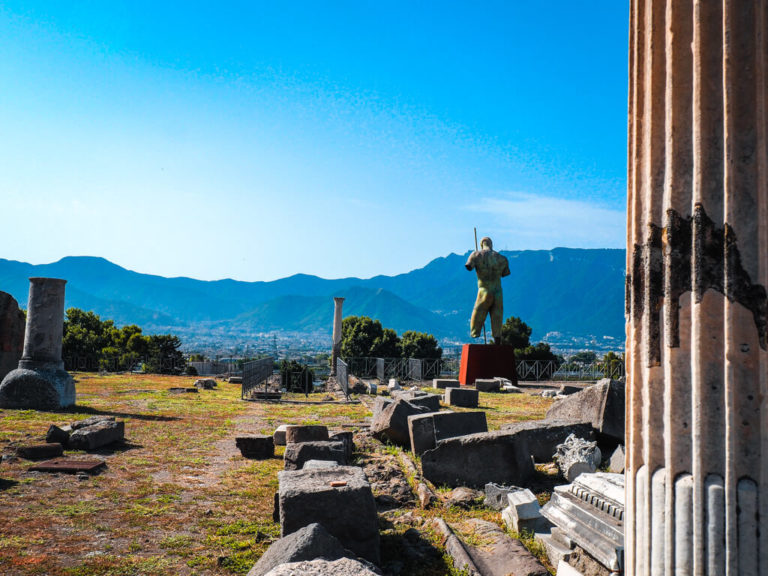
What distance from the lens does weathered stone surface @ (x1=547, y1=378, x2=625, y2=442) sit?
8.25 metres

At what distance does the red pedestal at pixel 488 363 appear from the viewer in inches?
803

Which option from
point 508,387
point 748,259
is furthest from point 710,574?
point 508,387

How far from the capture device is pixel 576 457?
709 cm

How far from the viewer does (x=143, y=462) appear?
7.93 metres

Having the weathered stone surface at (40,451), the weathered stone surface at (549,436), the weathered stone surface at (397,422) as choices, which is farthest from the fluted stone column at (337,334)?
the weathered stone surface at (549,436)

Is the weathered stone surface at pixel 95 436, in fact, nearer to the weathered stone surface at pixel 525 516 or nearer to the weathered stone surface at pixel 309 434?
the weathered stone surface at pixel 309 434

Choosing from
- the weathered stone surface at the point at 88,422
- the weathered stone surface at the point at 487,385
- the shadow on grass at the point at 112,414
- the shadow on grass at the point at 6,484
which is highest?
the weathered stone surface at the point at 487,385

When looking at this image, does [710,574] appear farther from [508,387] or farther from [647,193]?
[508,387]

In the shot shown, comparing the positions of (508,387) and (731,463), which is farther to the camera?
(508,387)

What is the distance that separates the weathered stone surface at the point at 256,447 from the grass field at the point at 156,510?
15 cm

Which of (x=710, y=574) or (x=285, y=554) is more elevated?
(x=710, y=574)

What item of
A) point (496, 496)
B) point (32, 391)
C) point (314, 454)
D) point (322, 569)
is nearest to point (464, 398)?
point (314, 454)

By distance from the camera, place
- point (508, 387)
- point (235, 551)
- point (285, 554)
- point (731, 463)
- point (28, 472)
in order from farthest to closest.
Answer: point (508, 387)
point (28, 472)
point (235, 551)
point (285, 554)
point (731, 463)

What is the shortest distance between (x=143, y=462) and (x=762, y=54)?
793cm
